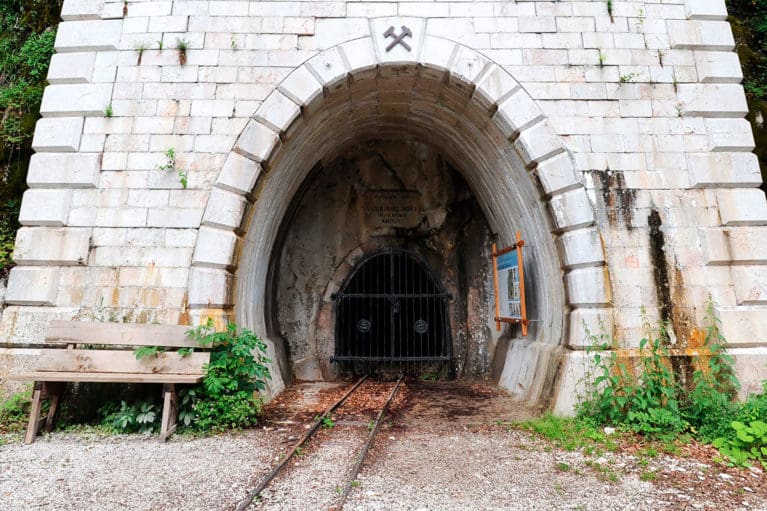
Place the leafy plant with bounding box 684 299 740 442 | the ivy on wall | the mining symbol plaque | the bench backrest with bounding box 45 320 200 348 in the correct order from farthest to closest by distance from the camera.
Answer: the mining symbol plaque < the ivy on wall < the bench backrest with bounding box 45 320 200 348 < the leafy plant with bounding box 684 299 740 442

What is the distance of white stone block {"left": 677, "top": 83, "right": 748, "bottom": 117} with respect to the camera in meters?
5.21

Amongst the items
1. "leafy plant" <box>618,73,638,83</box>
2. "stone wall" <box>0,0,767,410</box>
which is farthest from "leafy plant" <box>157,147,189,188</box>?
"leafy plant" <box>618,73,638,83</box>

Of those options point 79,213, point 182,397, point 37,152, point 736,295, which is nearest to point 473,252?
point 736,295

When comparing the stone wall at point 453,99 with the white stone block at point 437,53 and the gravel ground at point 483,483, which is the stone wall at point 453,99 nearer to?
the white stone block at point 437,53

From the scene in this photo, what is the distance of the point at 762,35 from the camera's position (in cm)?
714

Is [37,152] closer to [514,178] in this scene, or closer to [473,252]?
[514,178]

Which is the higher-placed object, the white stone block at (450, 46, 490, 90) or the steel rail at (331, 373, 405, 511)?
the white stone block at (450, 46, 490, 90)

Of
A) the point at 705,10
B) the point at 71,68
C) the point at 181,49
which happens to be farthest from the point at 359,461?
the point at 705,10

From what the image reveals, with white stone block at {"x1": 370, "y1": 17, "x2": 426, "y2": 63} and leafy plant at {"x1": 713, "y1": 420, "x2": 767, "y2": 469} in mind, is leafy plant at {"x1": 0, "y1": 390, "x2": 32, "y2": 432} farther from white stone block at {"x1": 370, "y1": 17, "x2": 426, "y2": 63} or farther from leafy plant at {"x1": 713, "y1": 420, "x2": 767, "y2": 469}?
leafy plant at {"x1": 713, "y1": 420, "x2": 767, "y2": 469}

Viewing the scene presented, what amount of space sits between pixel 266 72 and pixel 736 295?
5.90 metres

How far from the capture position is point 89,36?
5.43 m

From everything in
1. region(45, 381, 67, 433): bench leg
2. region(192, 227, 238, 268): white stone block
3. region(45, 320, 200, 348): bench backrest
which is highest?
region(192, 227, 238, 268): white stone block

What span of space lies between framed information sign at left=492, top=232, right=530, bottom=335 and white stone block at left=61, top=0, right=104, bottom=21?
242 inches

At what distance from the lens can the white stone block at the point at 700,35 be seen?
17.7ft
